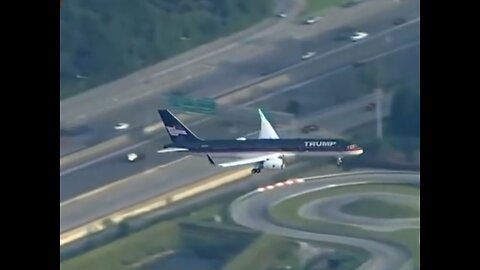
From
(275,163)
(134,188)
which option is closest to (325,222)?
(275,163)

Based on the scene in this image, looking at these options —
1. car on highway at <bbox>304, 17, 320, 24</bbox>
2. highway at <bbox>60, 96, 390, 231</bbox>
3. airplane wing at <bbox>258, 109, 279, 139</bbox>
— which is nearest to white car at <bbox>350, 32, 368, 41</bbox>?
car on highway at <bbox>304, 17, 320, 24</bbox>

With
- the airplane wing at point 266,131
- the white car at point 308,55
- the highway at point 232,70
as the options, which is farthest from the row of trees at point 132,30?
the airplane wing at point 266,131

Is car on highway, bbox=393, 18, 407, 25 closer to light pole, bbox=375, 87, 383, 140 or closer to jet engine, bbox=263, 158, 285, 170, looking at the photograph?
light pole, bbox=375, 87, 383, 140
